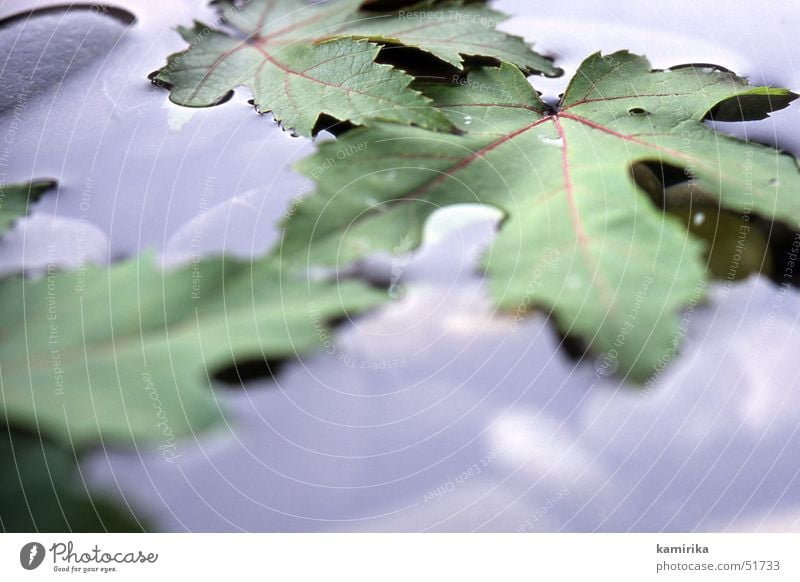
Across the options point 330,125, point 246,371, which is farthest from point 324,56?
point 246,371

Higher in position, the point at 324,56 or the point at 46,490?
the point at 324,56

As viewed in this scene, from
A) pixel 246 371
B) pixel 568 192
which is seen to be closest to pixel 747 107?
pixel 568 192

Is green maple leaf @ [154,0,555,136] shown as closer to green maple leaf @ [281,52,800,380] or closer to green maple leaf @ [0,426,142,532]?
green maple leaf @ [281,52,800,380]

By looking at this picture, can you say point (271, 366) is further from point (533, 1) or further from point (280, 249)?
point (533, 1)

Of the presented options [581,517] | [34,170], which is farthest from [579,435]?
[34,170]

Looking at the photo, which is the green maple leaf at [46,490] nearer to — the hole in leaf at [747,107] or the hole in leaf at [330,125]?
the hole in leaf at [330,125]

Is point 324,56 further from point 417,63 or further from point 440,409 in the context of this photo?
point 440,409
